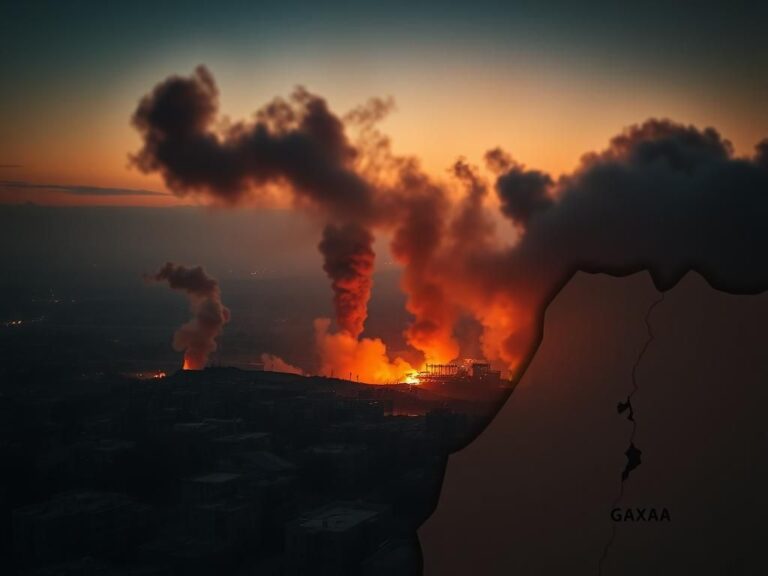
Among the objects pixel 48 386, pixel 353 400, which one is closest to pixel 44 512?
pixel 48 386

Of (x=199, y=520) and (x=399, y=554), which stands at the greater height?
(x=399, y=554)

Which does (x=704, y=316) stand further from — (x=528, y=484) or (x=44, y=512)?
(x=44, y=512)

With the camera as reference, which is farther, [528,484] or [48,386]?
[48,386]
